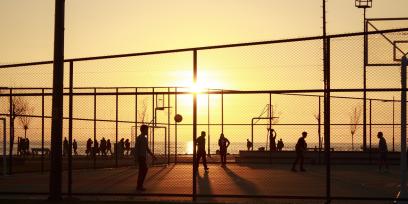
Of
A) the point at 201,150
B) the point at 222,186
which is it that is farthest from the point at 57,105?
the point at 201,150

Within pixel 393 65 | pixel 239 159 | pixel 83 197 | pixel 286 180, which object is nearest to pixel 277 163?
pixel 239 159

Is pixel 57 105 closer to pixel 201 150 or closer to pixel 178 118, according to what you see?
pixel 201 150

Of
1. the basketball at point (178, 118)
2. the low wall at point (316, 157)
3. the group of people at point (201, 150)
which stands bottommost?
the low wall at point (316, 157)

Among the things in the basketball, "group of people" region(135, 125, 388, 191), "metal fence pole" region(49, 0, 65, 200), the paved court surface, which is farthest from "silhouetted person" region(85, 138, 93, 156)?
"metal fence pole" region(49, 0, 65, 200)

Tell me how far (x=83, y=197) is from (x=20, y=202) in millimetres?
2023

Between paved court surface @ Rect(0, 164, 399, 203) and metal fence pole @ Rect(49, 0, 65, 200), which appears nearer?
metal fence pole @ Rect(49, 0, 65, 200)

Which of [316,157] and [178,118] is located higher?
[178,118]

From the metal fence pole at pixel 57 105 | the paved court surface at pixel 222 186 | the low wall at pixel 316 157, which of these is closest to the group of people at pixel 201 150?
the paved court surface at pixel 222 186

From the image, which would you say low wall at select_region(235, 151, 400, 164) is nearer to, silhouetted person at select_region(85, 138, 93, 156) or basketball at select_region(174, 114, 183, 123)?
basketball at select_region(174, 114, 183, 123)

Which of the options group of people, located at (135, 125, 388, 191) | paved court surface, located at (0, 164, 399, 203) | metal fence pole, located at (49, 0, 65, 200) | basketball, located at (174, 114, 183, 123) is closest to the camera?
metal fence pole, located at (49, 0, 65, 200)

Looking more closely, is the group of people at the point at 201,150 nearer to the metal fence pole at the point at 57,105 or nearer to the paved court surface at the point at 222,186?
the paved court surface at the point at 222,186

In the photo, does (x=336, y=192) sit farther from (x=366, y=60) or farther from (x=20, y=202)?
(x=20, y=202)

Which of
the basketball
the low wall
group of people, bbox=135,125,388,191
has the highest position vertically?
the basketball

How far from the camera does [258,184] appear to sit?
70.7ft
